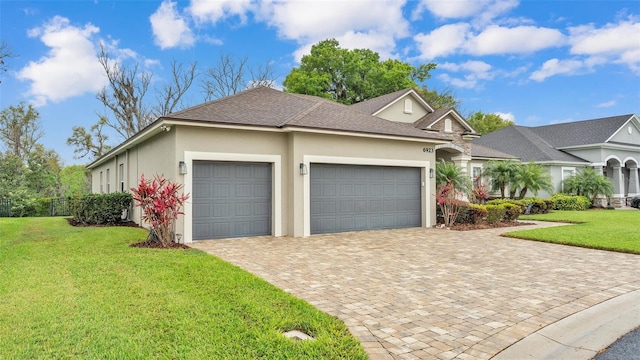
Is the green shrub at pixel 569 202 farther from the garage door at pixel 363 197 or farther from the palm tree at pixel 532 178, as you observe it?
the garage door at pixel 363 197

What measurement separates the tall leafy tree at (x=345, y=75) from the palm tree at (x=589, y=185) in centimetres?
1403

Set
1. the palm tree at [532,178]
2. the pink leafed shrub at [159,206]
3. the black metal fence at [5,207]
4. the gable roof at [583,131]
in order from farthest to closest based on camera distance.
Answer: the gable roof at [583,131]
the palm tree at [532,178]
the black metal fence at [5,207]
the pink leafed shrub at [159,206]

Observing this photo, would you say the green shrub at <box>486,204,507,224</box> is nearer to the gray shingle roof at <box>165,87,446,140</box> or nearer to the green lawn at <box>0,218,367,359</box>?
the gray shingle roof at <box>165,87,446,140</box>

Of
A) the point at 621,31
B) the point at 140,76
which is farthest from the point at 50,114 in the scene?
the point at 621,31

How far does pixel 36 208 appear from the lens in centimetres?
2150

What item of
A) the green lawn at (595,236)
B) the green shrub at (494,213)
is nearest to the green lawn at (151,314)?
the green lawn at (595,236)

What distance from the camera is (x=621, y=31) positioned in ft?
63.7

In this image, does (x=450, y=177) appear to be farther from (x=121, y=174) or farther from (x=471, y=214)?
(x=121, y=174)

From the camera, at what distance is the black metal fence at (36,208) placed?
20250 mm

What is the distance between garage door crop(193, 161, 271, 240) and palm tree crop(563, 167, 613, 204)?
21423 millimetres

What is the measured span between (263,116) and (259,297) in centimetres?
744

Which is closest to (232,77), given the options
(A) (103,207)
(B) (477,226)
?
(A) (103,207)

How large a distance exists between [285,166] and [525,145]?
22424mm

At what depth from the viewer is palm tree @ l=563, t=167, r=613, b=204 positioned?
22.9 m
